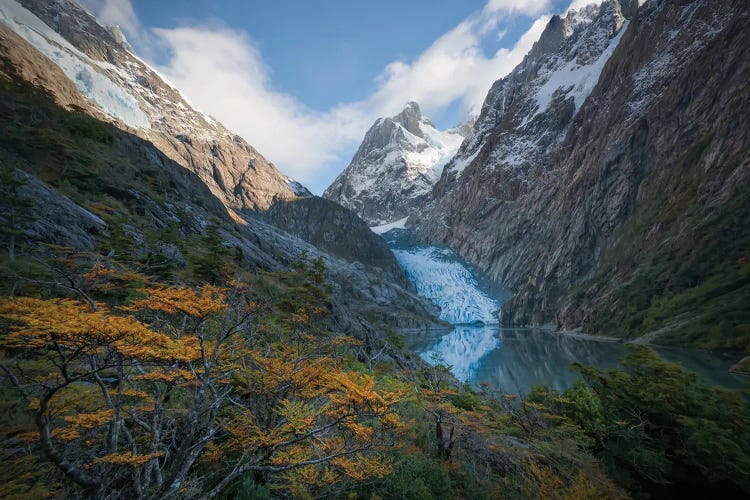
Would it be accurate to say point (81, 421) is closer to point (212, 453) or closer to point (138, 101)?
point (212, 453)

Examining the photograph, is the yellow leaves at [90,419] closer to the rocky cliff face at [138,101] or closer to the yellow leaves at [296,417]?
the yellow leaves at [296,417]

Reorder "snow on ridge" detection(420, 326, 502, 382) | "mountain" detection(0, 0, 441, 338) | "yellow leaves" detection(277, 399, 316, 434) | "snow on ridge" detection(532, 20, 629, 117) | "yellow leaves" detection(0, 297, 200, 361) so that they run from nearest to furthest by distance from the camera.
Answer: "yellow leaves" detection(0, 297, 200, 361)
"yellow leaves" detection(277, 399, 316, 434)
"mountain" detection(0, 0, 441, 338)
"snow on ridge" detection(420, 326, 502, 382)
"snow on ridge" detection(532, 20, 629, 117)

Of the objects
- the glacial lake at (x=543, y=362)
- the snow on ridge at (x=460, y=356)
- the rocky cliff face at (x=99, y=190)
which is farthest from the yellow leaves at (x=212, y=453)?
the snow on ridge at (x=460, y=356)

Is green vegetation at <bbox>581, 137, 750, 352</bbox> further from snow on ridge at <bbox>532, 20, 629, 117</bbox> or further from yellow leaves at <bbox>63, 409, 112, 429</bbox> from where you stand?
snow on ridge at <bbox>532, 20, 629, 117</bbox>

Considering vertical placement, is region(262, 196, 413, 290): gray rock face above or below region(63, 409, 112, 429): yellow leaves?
above

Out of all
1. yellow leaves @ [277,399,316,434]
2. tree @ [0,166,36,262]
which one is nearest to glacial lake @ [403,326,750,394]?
yellow leaves @ [277,399,316,434]

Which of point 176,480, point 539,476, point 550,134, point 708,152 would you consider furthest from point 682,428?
point 550,134

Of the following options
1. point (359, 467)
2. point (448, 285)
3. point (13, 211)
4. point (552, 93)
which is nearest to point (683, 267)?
point (359, 467)

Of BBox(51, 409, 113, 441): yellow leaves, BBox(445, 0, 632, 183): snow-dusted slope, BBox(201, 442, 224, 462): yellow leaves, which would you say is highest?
BBox(445, 0, 632, 183): snow-dusted slope

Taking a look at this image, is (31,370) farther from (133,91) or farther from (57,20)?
(57,20)
